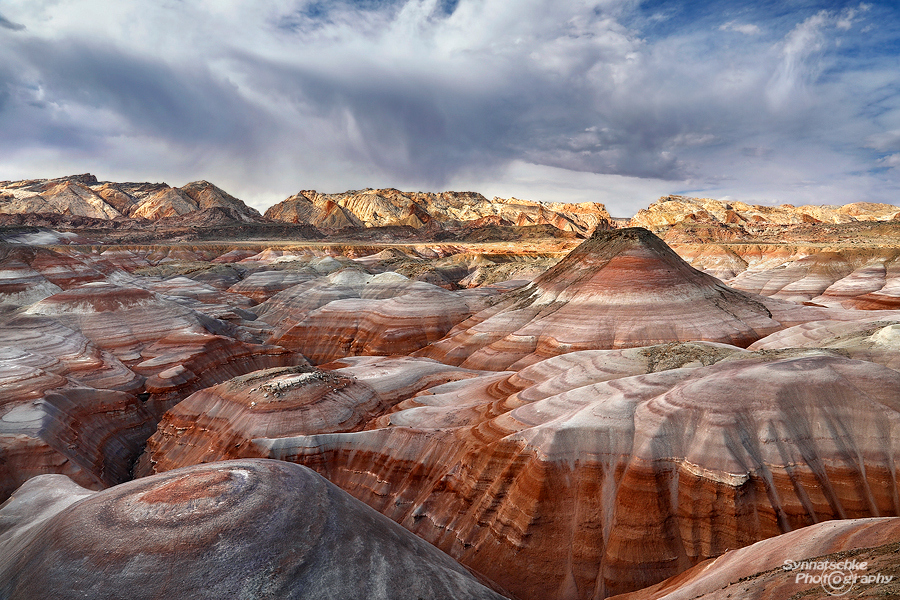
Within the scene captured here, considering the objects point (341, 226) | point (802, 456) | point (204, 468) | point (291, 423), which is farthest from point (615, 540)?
point (341, 226)

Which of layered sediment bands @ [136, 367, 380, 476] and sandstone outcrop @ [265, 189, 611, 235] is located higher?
sandstone outcrop @ [265, 189, 611, 235]

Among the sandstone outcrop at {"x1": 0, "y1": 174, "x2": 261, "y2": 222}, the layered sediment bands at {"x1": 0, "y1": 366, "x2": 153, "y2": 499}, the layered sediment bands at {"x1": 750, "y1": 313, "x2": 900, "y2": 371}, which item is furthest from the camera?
the sandstone outcrop at {"x1": 0, "y1": 174, "x2": 261, "y2": 222}

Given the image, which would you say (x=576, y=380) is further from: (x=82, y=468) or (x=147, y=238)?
(x=147, y=238)

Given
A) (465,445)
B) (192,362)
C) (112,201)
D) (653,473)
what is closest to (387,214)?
(112,201)

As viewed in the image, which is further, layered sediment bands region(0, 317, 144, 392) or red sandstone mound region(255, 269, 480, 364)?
red sandstone mound region(255, 269, 480, 364)

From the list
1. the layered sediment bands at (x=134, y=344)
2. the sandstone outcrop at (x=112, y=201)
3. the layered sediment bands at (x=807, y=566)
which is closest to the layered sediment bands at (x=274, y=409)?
the layered sediment bands at (x=134, y=344)

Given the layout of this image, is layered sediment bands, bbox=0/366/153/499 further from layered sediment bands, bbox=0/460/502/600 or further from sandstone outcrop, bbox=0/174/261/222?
sandstone outcrop, bbox=0/174/261/222

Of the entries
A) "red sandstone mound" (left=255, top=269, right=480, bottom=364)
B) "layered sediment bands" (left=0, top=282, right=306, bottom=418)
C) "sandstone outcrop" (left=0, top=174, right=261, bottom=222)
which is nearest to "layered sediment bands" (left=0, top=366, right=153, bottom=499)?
"layered sediment bands" (left=0, top=282, right=306, bottom=418)
